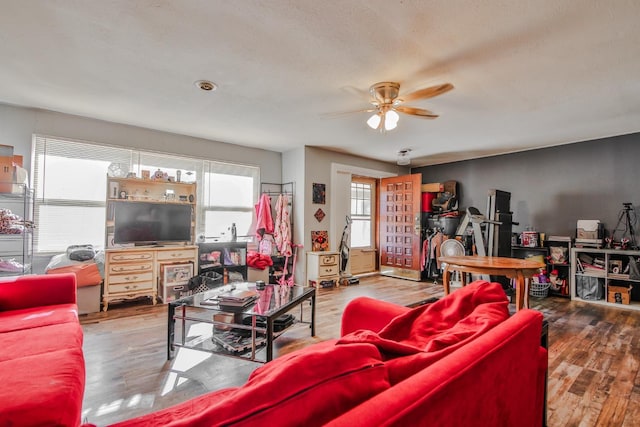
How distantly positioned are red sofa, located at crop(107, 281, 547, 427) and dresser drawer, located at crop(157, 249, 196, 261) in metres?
3.48

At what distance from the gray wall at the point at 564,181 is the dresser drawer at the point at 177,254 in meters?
5.16

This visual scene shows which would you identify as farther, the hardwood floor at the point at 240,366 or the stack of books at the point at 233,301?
the stack of books at the point at 233,301

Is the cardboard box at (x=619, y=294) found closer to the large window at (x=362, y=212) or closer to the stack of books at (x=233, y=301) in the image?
the large window at (x=362, y=212)

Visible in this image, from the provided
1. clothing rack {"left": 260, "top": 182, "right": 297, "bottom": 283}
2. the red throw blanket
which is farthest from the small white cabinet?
the red throw blanket

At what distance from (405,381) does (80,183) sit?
458 centimetres

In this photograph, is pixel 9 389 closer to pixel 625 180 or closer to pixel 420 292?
pixel 420 292

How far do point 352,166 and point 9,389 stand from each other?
5.33 m

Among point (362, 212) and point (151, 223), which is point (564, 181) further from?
point (151, 223)

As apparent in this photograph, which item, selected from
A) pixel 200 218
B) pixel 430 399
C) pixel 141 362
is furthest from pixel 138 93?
pixel 430 399

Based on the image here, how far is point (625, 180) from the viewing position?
14.5ft

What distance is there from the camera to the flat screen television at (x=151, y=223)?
12.9ft

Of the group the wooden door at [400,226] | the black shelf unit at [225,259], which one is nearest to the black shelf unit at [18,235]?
the black shelf unit at [225,259]

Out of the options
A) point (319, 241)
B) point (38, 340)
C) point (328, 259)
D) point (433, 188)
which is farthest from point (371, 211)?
point (38, 340)

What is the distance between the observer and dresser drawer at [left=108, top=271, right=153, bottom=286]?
12.2 ft
